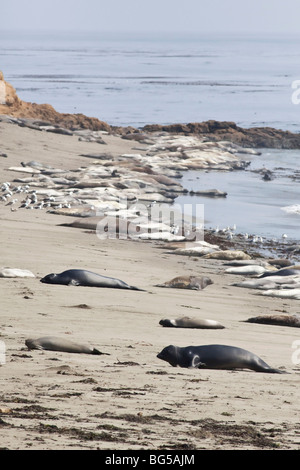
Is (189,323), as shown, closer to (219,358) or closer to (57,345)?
(219,358)

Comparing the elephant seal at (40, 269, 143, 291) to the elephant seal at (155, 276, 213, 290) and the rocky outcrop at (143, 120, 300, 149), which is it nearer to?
the elephant seal at (155, 276, 213, 290)

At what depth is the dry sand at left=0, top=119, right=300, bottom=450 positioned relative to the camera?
422 centimetres

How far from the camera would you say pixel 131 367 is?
5.82 meters

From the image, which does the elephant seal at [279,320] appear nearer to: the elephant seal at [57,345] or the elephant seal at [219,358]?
the elephant seal at [219,358]

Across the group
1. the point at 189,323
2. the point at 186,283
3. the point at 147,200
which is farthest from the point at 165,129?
the point at 189,323

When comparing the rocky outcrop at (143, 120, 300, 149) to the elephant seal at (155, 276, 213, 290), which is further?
the rocky outcrop at (143, 120, 300, 149)

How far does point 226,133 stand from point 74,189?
1520 cm

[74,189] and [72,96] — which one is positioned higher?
[72,96]

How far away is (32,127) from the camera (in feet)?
84.6

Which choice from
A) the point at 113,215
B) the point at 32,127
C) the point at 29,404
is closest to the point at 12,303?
the point at 29,404

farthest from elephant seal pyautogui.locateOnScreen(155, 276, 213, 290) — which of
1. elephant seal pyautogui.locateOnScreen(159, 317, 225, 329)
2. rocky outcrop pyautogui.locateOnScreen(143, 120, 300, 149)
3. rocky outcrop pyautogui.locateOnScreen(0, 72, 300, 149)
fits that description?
rocky outcrop pyautogui.locateOnScreen(143, 120, 300, 149)
